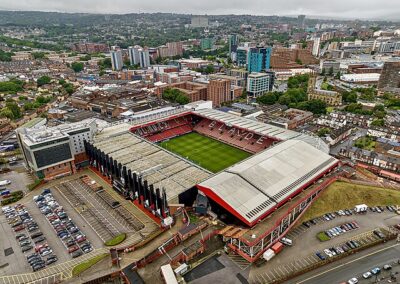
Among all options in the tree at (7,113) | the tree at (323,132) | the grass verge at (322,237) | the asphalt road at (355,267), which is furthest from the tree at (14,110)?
the asphalt road at (355,267)

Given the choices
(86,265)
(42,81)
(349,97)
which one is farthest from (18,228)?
(42,81)

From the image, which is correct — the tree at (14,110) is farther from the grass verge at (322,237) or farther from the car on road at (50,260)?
the grass verge at (322,237)

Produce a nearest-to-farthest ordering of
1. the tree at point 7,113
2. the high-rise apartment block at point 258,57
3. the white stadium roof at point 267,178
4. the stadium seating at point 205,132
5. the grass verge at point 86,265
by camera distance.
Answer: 1. the grass verge at point 86,265
2. the white stadium roof at point 267,178
3. the stadium seating at point 205,132
4. the tree at point 7,113
5. the high-rise apartment block at point 258,57

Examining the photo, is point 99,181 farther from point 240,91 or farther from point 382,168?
point 240,91

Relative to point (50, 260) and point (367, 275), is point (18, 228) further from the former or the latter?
point (367, 275)

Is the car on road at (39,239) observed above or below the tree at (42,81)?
below

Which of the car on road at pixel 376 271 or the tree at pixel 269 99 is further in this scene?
the tree at pixel 269 99

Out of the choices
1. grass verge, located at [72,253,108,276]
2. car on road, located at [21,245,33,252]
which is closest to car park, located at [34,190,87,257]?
grass verge, located at [72,253,108,276]

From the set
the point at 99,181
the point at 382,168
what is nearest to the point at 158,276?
the point at 99,181
